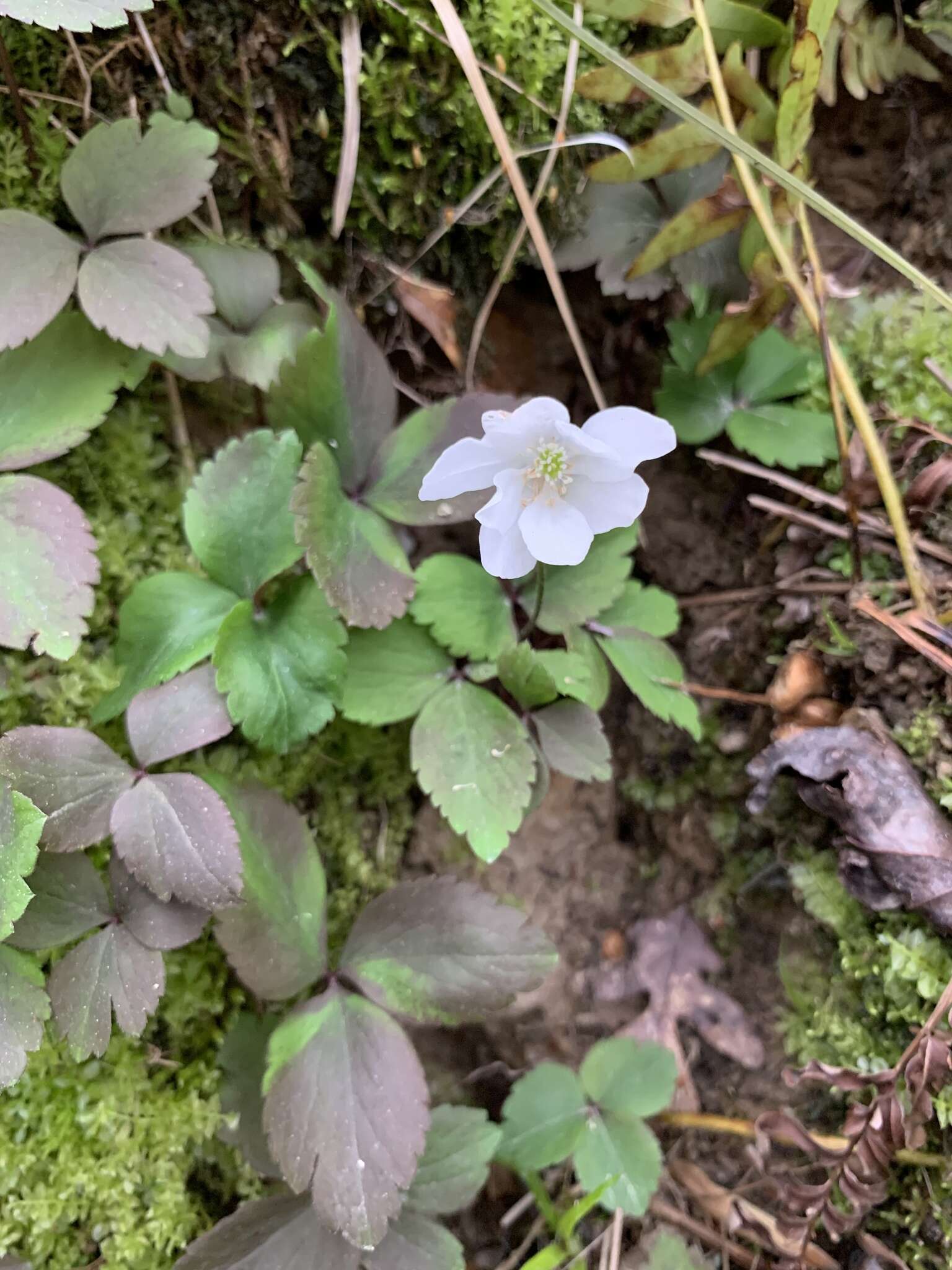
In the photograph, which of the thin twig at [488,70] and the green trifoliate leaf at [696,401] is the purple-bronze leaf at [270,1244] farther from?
the thin twig at [488,70]

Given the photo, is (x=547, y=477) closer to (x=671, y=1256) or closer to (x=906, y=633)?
(x=906, y=633)

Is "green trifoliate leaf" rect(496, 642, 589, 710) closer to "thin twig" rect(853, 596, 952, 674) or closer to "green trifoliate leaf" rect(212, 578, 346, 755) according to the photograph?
"green trifoliate leaf" rect(212, 578, 346, 755)

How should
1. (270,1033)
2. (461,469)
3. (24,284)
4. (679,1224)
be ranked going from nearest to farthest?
(461,469), (24,284), (270,1033), (679,1224)

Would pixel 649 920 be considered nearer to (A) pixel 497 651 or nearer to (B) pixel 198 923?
(A) pixel 497 651

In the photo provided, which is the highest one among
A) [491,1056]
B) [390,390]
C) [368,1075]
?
[390,390]

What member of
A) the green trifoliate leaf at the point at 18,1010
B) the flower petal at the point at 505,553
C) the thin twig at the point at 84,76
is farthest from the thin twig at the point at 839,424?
the green trifoliate leaf at the point at 18,1010

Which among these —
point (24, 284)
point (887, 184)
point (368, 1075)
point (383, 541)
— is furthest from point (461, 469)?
point (887, 184)

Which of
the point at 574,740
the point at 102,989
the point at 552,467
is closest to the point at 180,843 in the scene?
the point at 102,989
